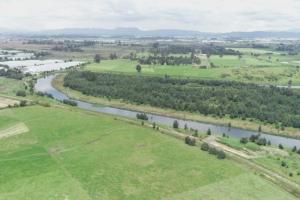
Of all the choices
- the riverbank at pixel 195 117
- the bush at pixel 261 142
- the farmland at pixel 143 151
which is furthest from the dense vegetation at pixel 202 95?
the bush at pixel 261 142

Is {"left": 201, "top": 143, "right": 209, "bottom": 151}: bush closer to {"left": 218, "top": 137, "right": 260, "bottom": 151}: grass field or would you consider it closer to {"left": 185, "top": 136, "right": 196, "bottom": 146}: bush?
{"left": 185, "top": 136, "right": 196, "bottom": 146}: bush

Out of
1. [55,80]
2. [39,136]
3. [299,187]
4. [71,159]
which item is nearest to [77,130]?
[39,136]

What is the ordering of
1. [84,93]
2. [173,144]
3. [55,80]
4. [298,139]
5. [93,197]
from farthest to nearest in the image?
[55,80], [84,93], [298,139], [173,144], [93,197]

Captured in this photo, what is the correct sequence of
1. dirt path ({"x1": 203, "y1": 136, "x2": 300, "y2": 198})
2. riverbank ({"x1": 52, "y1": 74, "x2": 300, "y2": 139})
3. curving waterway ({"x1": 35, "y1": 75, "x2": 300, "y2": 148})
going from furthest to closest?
riverbank ({"x1": 52, "y1": 74, "x2": 300, "y2": 139}) → curving waterway ({"x1": 35, "y1": 75, "x2": 300, "y2": 148}) → dirt path ({"x1": 203, "y1": 136, "x2": 300, "y2": 198})

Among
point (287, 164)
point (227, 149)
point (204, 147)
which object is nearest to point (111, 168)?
point (204, 147)

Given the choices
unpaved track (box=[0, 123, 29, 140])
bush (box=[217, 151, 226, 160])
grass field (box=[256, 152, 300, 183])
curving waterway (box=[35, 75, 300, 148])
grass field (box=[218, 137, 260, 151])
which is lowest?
curving waterway (box=[35, 75, 300, 148])

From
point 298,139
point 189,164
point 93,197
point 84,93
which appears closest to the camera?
point 93,197

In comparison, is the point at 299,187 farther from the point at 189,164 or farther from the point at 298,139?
the point at 298,139

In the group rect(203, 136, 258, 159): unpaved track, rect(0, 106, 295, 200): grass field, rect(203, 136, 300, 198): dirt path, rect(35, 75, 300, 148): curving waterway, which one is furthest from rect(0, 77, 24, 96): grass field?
rect(203, 136, 300, 198): dirt path
